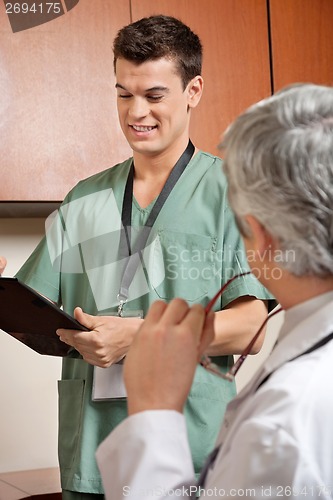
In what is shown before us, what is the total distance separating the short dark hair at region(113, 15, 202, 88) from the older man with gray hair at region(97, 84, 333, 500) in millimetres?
865

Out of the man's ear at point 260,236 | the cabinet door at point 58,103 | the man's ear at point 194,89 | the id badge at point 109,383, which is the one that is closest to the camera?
the man's ear at point 260,236

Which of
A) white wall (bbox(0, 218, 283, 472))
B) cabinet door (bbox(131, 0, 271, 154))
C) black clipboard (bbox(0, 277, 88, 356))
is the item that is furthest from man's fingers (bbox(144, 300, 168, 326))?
white wall (bbox(0, 218, 283, 472))

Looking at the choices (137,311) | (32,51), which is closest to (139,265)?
(137,311)

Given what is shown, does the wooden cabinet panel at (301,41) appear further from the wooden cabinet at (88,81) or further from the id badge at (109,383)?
the id badge at (109,383)

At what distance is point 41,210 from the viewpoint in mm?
2572

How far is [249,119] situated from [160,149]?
854mm

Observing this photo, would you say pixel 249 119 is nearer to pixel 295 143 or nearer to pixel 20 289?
pixel 295 143

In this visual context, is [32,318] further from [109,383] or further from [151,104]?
[151,104]

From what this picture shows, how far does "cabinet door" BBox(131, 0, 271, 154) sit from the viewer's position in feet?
8.57

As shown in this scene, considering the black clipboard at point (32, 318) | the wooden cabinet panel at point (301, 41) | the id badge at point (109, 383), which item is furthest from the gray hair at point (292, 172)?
the wooden cabinet panel at point (301, 41)

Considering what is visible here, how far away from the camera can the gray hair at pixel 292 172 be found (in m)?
0.88

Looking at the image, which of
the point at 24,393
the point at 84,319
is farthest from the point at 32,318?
the point at 24,393

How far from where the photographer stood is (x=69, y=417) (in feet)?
5.77

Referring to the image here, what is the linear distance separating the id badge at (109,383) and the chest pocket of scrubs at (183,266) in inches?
6.9
